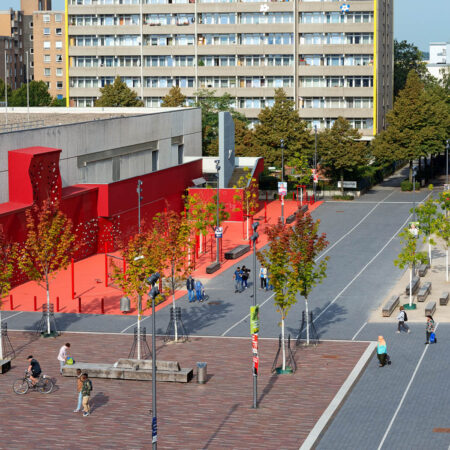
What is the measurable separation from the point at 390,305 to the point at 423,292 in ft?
13.3

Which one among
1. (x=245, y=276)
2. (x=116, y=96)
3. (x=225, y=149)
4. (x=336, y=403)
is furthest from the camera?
(x=116, y=96)

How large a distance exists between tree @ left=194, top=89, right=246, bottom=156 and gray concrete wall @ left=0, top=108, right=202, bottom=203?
6014 millimetres

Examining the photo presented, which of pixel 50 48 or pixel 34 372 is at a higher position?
pixel 50 48

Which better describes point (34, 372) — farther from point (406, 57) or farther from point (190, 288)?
point (406, 57)

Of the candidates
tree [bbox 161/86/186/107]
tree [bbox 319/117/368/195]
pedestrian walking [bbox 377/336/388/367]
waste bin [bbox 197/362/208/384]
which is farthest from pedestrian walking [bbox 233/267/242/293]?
tree [bbox 161/86/186/107]

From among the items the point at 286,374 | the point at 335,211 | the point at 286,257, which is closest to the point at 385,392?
the point at 286,374

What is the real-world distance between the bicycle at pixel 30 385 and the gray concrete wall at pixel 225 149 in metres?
50.8

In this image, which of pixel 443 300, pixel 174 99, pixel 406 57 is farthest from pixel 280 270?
pixel 406 57

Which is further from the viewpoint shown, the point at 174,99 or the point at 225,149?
the point at 174,99

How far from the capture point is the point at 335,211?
93.1 metres

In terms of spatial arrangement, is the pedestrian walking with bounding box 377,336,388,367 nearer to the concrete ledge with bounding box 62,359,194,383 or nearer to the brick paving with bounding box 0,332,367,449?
the brick paving with bounding box 0,332,367,449

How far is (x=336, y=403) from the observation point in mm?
38688

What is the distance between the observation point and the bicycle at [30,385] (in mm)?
40844

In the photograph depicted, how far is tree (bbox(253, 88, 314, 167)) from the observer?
104188 mm
